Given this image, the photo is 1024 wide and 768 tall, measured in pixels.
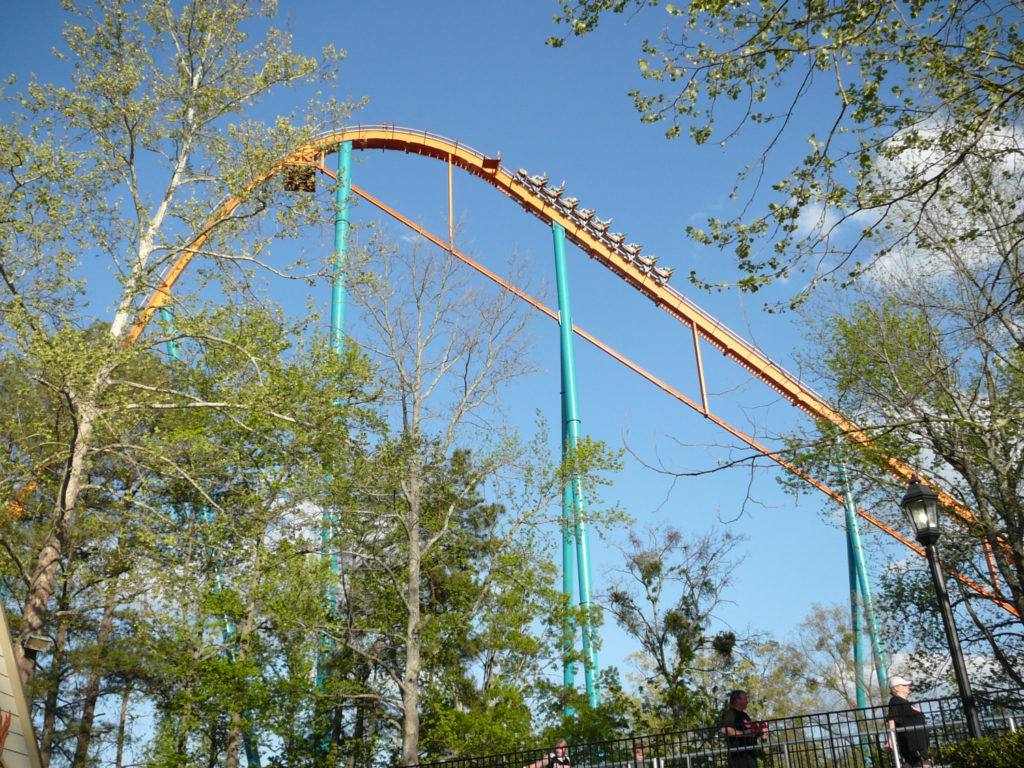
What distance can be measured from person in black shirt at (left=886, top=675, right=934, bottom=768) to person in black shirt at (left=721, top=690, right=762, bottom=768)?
4.95 ft

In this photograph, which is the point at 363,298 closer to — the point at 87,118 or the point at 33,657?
the point at 87,118

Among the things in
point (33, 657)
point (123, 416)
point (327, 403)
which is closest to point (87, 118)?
point (123, 416)

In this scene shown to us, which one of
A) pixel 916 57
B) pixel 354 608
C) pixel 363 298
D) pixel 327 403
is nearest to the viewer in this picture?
pixel 916 57

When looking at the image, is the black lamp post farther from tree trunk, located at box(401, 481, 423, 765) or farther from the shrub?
tree trunk, located at box(401, 481, 423, 765)

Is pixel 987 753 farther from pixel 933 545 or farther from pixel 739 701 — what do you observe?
pixel 739 701

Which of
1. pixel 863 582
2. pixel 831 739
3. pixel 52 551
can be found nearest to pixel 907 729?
pixel 831 739

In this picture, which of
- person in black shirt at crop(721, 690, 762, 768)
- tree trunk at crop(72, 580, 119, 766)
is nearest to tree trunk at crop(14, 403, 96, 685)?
tree trunk at crop(72, 580, 119, 766)

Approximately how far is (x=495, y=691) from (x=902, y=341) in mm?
11260

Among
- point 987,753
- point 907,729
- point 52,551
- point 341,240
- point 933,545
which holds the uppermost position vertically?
point 341,240

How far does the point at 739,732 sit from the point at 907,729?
5.67 ft

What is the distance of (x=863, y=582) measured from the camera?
2298cm

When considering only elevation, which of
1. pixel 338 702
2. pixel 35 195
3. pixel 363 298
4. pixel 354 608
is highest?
pixel 363 298

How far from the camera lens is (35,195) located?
1227 cm

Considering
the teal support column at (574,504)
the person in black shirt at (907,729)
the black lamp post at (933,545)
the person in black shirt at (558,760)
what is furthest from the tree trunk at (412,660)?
the black lamp post at (933,545)
